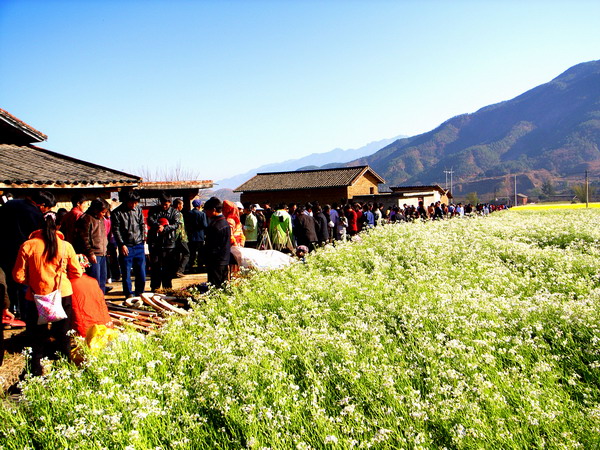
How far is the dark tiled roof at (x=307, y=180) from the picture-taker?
144 ft

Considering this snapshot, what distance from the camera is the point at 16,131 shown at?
1302cm

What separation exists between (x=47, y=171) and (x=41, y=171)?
0.19 m

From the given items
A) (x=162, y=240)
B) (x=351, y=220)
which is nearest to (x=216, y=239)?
(x=162, y=240)

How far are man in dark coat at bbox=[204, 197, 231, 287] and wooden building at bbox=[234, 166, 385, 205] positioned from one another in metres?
34.9

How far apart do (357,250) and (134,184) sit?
682 cm

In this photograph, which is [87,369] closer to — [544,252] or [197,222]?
[197,222]

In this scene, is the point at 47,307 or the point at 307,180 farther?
the point at 307,180

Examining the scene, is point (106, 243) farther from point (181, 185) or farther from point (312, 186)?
point (312, 186)

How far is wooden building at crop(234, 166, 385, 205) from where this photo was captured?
43156mm

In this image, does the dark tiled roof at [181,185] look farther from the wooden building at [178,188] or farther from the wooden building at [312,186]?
the wooden building at [312,186]

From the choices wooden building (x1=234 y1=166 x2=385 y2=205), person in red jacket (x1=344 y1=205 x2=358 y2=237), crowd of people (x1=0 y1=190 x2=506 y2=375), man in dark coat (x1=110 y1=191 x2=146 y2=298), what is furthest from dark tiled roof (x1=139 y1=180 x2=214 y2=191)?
wooden building (x1=234 y1=166 x2=385 y2=205)

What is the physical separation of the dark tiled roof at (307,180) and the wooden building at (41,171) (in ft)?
102

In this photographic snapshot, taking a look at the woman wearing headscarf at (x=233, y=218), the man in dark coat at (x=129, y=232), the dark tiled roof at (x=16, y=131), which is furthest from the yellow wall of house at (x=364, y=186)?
the man in dark coat at (x=129, y=232)

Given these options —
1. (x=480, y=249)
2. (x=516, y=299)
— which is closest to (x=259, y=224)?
(x=480, y=249)
